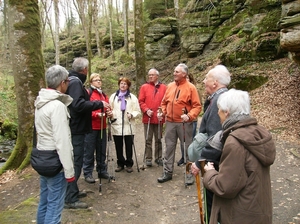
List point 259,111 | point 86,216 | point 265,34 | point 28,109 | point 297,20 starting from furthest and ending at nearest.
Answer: point 265,34, point 259,111, point 297,20, point 28,109, point 86,216

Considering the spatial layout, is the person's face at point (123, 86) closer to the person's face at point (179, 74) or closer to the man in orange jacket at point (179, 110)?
the man in orange jacket at point (179, 110)

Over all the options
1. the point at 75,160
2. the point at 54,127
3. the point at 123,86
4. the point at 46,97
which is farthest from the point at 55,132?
the point at 123,86

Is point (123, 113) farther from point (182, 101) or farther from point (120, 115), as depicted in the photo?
point (182, 101)

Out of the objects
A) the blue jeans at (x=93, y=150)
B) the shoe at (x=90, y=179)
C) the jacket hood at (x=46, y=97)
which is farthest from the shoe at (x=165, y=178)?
the jacket hood at (x=46, y=97)

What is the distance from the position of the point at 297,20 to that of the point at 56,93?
705cm

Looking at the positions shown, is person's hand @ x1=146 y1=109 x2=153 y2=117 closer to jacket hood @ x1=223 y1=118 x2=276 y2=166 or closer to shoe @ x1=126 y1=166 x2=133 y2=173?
shoe @ x1=126 y1=166 x2=133 y2=173

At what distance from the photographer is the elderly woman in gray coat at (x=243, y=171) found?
2.16 metres

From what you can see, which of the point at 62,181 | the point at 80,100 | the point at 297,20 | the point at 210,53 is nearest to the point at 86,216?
the point at 62,181

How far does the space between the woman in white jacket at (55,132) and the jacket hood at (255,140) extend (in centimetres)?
184

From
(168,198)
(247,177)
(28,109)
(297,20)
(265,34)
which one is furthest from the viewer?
(265,34)

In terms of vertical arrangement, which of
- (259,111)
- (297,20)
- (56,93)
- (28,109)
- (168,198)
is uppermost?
(297,20)

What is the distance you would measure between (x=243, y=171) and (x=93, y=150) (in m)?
3.65

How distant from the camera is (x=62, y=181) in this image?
3.25m

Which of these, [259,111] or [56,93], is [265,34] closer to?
[259,111]
